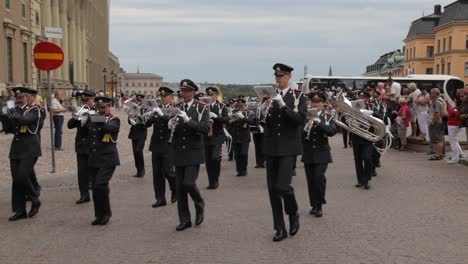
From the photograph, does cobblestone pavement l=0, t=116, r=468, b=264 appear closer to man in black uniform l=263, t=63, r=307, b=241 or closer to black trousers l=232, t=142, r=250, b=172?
man in black uniform l=263, t=63, r=307, b=241

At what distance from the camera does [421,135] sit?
1747 centimetres

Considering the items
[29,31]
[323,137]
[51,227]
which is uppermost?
[29,31]

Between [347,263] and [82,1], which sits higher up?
[82,1]

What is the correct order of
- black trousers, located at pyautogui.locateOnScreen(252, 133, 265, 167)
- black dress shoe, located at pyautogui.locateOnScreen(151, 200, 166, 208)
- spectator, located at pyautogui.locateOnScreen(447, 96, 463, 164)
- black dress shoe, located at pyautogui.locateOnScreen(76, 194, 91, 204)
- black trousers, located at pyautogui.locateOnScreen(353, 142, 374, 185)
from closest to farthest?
black dress shoe, located at pyautogui.locateOnScreen(151, 200, 166, 208), black dress shoe, located at pyautogui.locateOnScreen(76, 194, 91, 204), black trousers, located at pyautogui.locateOnScreen(353, 142, 374, 185), spectator, located at pyautogui.locateOnScreen(447, 96, 463, 164), black trousers, located at pyautogui.locateOnScreen(252, 133, 265, 167)

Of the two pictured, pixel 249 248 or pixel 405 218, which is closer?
pixel 249 248

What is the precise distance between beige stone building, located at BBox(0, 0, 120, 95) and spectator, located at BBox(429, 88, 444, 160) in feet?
81.5

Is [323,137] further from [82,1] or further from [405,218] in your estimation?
[82,1]

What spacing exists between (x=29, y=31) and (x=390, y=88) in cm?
2693

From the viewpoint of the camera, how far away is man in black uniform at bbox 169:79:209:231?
7.48 meters

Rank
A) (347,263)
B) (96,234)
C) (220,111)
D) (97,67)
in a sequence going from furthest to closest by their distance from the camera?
(97,67) → (220,111) → (96,234) → (347,263)

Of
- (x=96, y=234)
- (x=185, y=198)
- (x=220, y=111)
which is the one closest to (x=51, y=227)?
(x=96, y=234)

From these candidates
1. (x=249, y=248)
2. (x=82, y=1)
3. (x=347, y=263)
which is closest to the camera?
(x=347, y=263)

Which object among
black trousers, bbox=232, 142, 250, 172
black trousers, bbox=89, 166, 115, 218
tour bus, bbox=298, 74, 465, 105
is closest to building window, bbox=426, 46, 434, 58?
tour bus, bbox=298, 74, 465, 105

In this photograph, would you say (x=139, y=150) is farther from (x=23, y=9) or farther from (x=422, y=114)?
(x=23, y=9)
